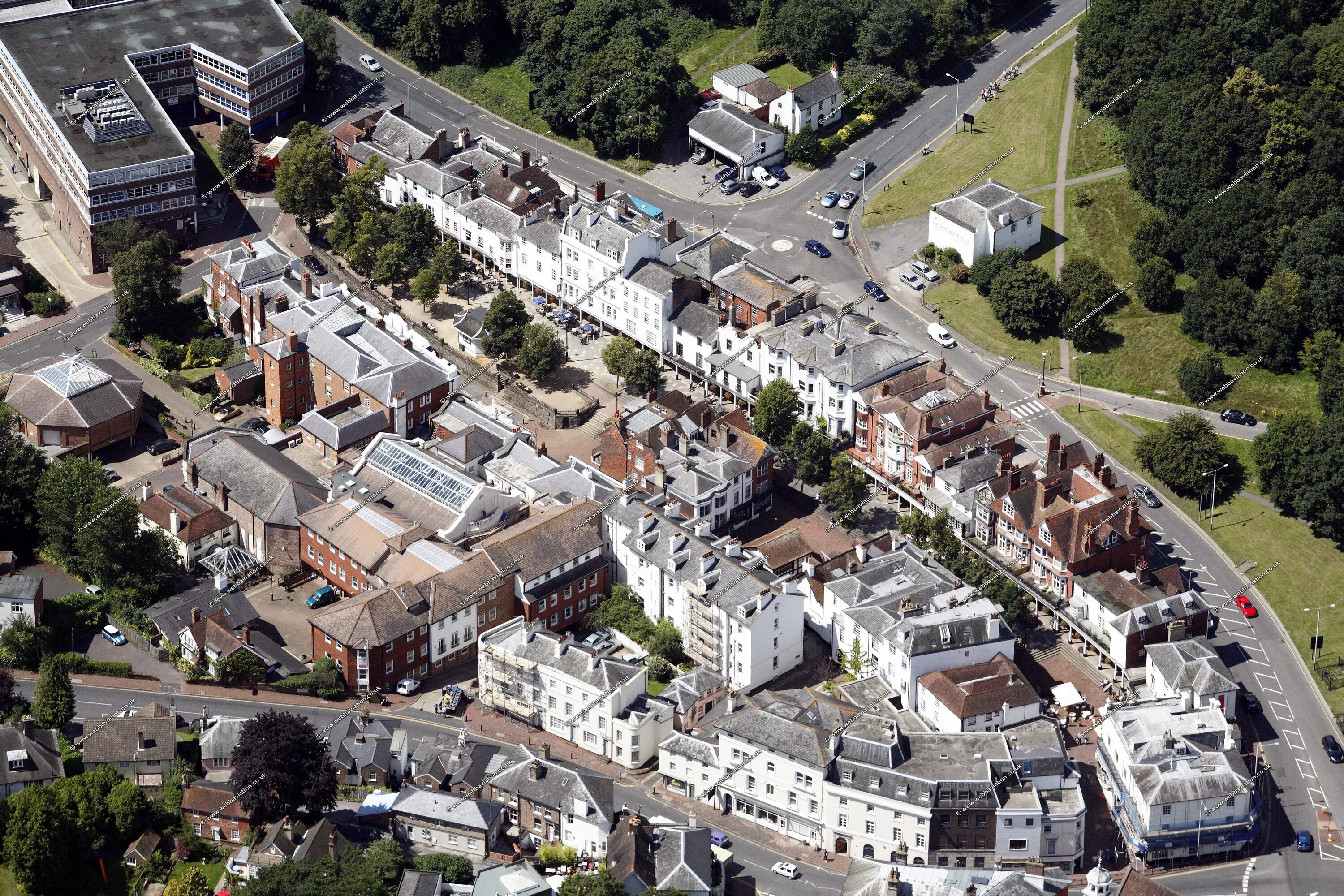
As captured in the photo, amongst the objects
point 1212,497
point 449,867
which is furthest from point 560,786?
point 1212,497

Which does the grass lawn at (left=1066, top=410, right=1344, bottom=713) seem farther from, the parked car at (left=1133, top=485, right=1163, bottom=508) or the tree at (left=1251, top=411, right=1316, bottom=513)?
the tree at (left=1251, top=411, right=1316, bottom=513)

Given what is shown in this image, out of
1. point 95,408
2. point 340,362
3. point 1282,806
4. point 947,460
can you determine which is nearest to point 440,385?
point 340,362

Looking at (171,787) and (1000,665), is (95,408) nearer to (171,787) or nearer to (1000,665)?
(171,787)

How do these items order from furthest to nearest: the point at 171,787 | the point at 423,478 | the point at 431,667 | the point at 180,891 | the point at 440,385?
the point at 440,385 < the point at 423,478 < the point at 431,667 < the point at 171,787 < the point at 180,891

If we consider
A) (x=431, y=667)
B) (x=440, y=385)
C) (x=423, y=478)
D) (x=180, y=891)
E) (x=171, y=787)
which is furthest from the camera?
(x=440, y=385)

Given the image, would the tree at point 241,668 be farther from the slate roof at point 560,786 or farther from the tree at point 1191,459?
the tree at point 1191,459

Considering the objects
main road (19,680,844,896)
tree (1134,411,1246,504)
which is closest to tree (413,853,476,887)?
main road (19,680,844,896)

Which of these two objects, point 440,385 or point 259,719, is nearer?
point 259,719
